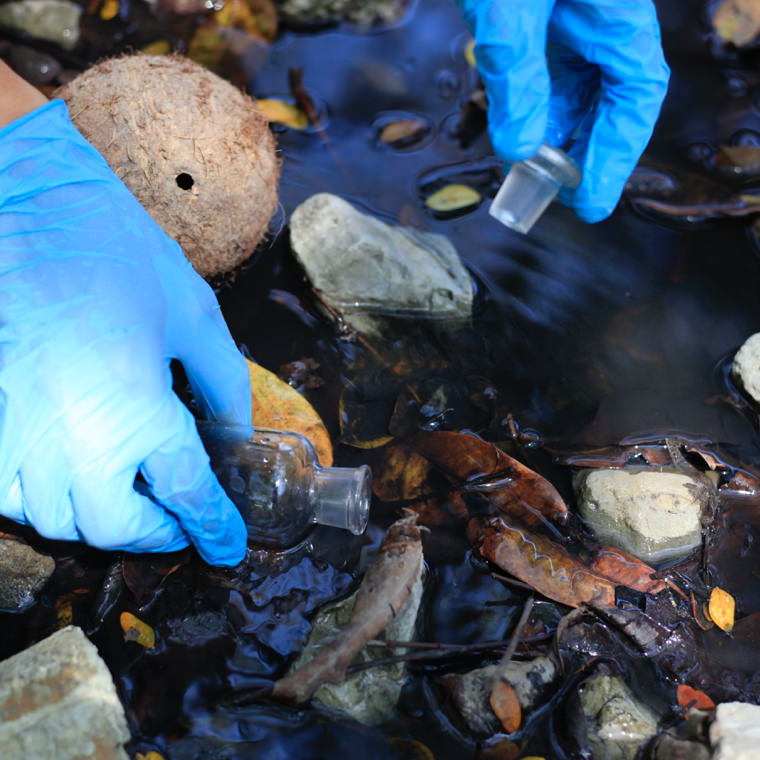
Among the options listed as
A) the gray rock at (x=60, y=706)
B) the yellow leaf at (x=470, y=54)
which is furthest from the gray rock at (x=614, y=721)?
the yellow leaf at (x=470, y=54)

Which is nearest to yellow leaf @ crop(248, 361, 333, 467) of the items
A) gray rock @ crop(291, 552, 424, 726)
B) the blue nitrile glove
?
the blue nitrile glove

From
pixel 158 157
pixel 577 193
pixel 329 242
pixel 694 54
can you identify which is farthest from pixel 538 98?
pixel 694 54

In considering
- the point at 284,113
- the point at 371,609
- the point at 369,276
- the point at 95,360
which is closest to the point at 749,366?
the point at 369,276

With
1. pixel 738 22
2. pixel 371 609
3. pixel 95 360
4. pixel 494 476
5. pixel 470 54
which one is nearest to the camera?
pixel 95 360

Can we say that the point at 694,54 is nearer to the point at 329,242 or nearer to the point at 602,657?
the point at 329,242

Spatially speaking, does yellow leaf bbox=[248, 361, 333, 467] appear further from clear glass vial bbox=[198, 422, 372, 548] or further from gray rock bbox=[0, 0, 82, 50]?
gray rock bbox=[0, 0, 82, 50]

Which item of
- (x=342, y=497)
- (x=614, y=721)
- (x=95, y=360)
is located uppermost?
(x=95, y=360)

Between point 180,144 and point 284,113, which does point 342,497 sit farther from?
point 284,113
